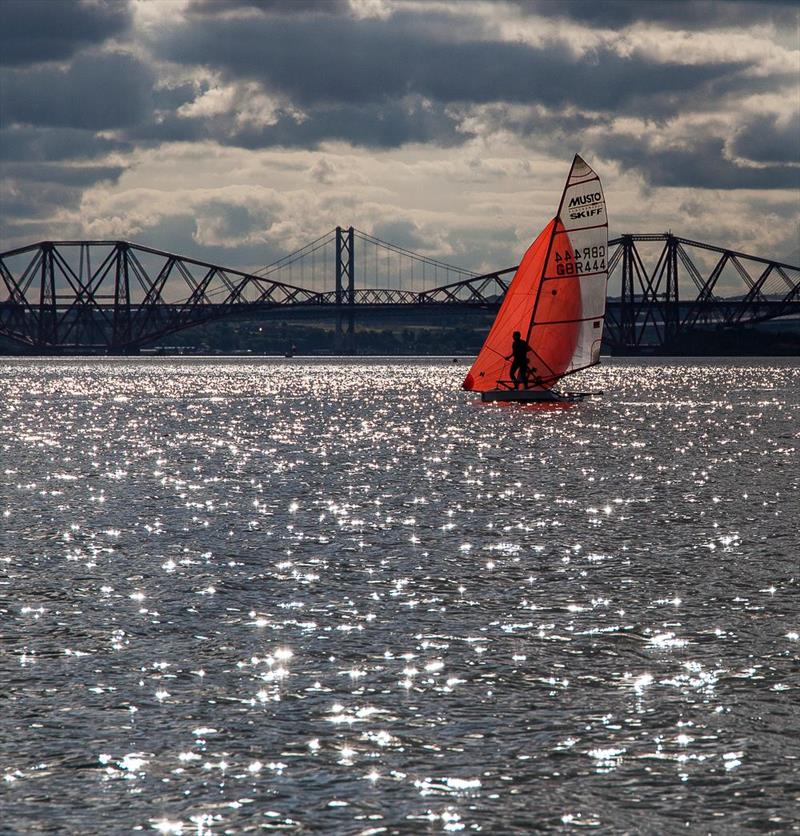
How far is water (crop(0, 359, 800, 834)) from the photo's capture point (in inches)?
414

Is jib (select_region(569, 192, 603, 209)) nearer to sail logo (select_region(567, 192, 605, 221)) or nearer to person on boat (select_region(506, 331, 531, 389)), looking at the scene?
sail logo (select_region(567, 192, 605, 221))

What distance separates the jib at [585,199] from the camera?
80.8 metres

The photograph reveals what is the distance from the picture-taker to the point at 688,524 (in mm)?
27469

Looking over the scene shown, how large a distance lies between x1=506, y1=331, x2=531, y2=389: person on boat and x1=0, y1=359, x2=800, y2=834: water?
134ft

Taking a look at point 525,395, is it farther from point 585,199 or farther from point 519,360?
point 585,199

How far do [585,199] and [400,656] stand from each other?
68.0m

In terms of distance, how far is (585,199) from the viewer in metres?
81.0

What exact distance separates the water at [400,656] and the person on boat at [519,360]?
4098cm

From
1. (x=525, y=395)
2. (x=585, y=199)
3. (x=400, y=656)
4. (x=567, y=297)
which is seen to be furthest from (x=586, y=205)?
(x=400, y=656)

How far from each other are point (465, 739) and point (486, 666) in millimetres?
2678

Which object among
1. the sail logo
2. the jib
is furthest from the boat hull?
the jib

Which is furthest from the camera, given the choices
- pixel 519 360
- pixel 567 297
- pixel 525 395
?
pixel 567 297

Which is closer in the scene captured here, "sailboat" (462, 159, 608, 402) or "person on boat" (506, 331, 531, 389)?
"person on boat" (506, 331, 531, 389)

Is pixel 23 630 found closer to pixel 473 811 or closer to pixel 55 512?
pixel 473 811
